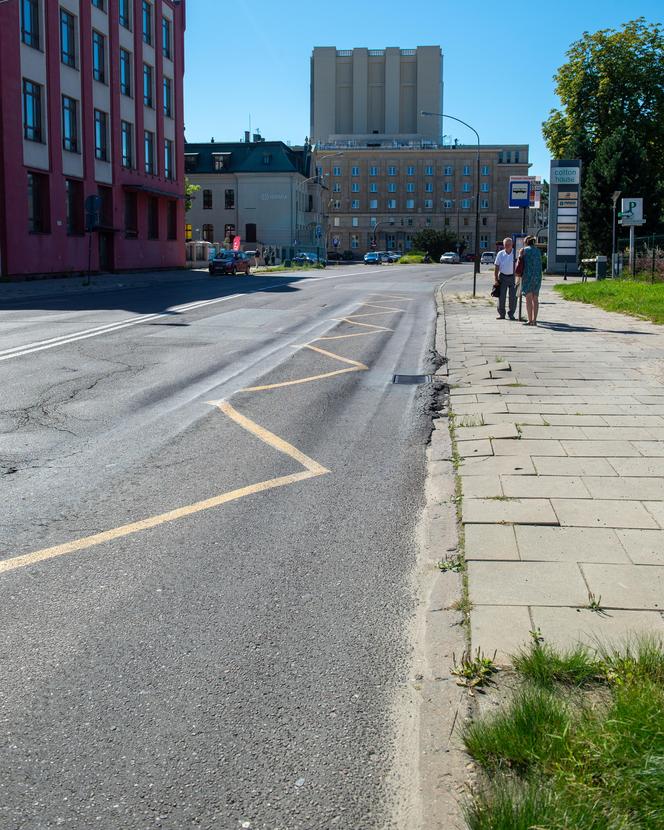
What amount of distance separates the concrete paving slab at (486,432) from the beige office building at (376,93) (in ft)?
431

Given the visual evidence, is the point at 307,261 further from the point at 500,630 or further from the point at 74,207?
the point at 500,630

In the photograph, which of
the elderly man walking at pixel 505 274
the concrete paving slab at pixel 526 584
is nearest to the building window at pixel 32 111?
the elderly man walking at pixel 505 274

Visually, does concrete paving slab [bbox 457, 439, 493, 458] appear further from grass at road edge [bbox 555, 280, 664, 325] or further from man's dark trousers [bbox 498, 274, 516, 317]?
man's dark trousers [bbox 498, 274, 516, 317]

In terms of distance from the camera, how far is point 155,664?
3.81 meters

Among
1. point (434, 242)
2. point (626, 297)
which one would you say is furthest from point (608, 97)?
point (434, 242)

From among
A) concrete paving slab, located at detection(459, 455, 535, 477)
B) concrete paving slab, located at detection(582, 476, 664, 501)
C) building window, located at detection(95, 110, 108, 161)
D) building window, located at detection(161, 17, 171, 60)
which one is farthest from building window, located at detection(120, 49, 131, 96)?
concrete paving slab, located at detection(582, 476, 664, 501)

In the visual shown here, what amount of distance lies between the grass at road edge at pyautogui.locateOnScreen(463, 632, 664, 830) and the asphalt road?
36cm

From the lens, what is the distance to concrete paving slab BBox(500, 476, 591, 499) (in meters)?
6.26

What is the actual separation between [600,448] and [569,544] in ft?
8.92

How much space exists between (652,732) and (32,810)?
1932 mm

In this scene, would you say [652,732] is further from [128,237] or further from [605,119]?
[605,119]

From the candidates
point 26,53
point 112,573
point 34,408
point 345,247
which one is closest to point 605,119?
point 26,53

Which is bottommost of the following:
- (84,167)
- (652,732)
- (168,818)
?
(168,818)

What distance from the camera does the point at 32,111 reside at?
4016cm
